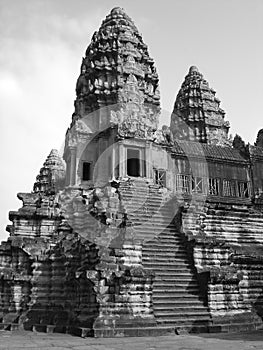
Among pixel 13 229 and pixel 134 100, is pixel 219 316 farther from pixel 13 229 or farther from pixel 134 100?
pixel 134 100

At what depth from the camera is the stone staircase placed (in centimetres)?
1381

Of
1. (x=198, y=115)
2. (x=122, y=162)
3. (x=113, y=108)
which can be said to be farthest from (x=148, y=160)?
(x=198, y=115)

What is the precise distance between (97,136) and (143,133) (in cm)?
358

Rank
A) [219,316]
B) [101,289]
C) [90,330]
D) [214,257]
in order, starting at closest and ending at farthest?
1. [90,330]
2. [101,289]
3. [219,316]
4. [214,257]

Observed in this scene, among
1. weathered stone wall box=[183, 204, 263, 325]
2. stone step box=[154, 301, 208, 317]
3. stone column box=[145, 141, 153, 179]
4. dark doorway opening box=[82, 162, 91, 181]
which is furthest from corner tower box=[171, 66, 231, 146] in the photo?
stone step box=[154, 301, 208, 317]

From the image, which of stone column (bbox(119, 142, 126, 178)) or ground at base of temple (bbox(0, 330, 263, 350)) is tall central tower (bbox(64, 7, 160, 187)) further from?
ground at base of temple (bbox(0, 330, 263, 350))

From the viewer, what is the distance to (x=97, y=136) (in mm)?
28906

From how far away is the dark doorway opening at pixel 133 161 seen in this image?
91.2 feet

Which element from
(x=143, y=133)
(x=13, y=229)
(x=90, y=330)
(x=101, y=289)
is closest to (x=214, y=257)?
(x=101, y=289)

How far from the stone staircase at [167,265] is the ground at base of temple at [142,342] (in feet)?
3.68

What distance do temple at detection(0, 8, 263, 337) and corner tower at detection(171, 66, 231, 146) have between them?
13.0 m

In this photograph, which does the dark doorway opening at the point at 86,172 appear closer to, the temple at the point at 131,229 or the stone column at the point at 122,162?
the temple at the point at 131,229

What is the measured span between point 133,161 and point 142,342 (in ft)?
63.8

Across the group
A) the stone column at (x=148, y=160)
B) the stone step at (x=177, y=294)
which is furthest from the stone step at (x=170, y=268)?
the stone column at (x=148, y=160)
